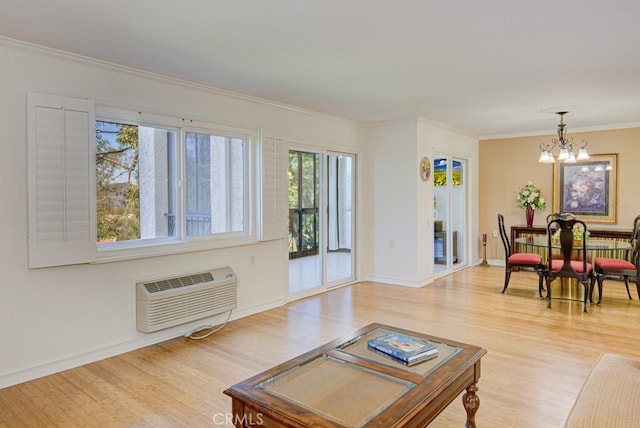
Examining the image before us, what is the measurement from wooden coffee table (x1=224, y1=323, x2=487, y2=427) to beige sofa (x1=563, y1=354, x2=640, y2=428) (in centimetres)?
49

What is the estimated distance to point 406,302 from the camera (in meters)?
5.13

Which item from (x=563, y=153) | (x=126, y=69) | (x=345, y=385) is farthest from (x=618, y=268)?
(x=126, y=69)

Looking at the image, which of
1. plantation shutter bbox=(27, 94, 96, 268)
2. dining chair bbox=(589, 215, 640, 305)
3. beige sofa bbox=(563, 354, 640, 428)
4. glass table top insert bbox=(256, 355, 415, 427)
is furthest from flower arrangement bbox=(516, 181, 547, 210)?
plantation shutter bbox=(27, 94, 96, 268)

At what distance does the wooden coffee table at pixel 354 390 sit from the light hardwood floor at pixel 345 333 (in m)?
0.61

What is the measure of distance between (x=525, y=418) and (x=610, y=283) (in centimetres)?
482

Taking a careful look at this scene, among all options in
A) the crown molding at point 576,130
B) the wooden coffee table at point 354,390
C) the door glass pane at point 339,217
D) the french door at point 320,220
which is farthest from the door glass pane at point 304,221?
the crown molding at point 576,130

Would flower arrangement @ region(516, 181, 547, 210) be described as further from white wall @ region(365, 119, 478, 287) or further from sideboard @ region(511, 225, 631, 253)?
white wall @ region(365, 119, 478, 287)

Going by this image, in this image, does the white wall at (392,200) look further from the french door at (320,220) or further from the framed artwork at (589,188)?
the framed artwork at (589,188)

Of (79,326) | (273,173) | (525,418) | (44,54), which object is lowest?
(525,418)

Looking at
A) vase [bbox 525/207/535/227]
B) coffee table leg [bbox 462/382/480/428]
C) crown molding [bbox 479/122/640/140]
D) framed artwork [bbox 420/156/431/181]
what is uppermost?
crown molding [bbox 479/122/640/140]

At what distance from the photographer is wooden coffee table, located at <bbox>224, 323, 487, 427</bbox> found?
1653 millimetres

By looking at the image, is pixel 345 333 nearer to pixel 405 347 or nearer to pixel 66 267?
pixel 405 347

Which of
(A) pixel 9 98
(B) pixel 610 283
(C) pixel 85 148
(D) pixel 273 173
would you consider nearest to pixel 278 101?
(D) pixel 273 173

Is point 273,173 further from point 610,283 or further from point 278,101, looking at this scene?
point 610,283
